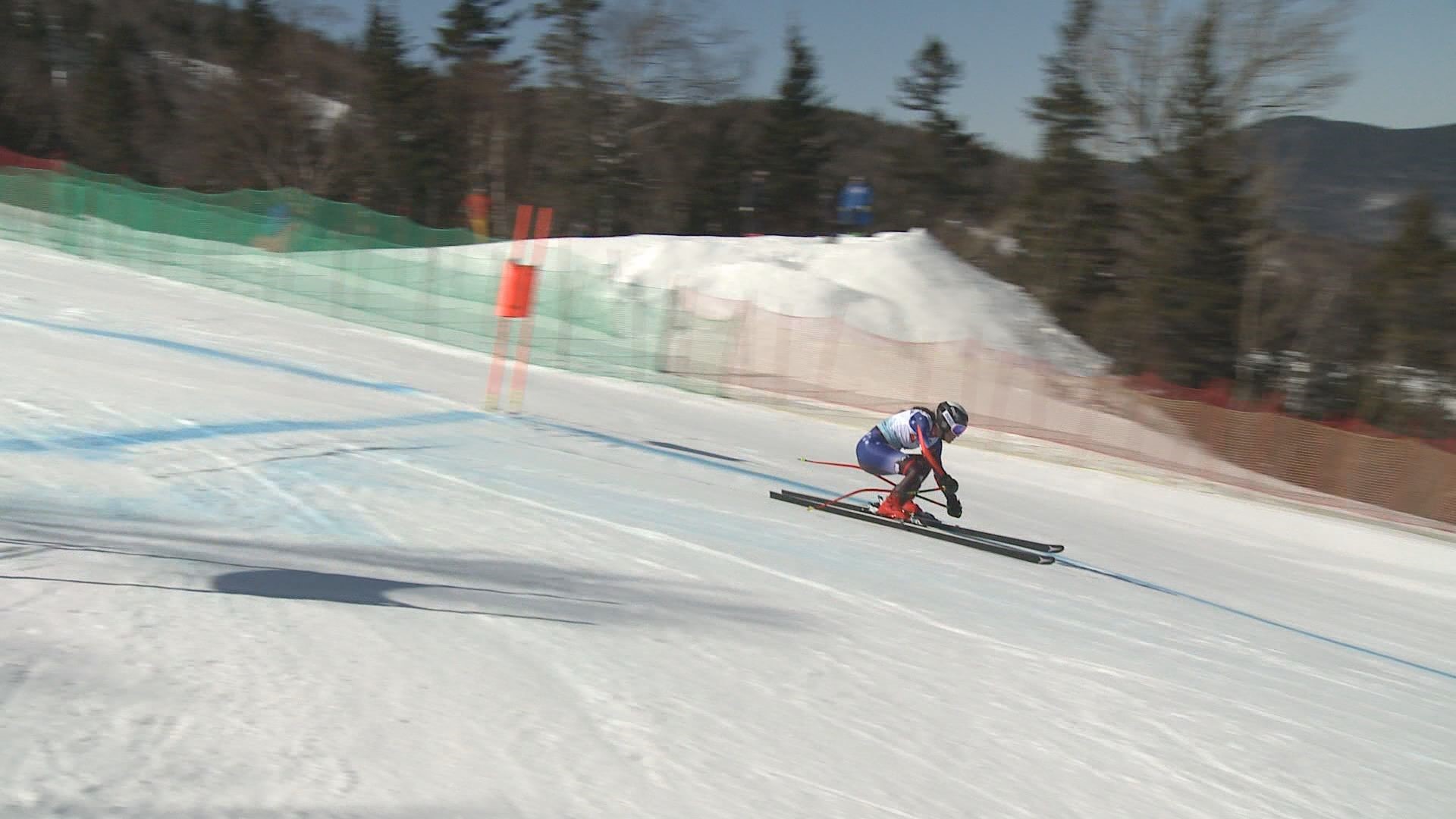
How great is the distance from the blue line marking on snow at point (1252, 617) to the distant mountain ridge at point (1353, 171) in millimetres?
32261

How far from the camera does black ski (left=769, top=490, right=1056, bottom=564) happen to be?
10984mm

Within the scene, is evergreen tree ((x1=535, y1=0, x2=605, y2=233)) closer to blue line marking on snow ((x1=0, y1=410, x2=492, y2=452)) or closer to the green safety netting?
the green safety netting

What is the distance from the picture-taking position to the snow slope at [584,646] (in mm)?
4422

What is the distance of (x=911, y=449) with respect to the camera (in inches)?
445

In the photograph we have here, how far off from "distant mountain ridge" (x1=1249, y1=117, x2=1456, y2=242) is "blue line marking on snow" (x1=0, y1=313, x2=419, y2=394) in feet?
107

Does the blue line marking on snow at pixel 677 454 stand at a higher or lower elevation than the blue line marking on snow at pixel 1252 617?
higher

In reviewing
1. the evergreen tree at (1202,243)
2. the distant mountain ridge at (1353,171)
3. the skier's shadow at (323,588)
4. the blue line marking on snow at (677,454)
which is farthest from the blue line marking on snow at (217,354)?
the distant mountain ridge at (1353,171)

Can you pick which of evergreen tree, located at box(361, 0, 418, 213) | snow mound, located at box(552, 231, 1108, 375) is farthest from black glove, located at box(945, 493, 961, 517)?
evergreen tree, located at box(361, 0, 418, 213)

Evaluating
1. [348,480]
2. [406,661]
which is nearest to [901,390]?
[348,480]

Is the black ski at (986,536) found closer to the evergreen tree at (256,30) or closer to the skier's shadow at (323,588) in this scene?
the skier's shadow at (323,588)

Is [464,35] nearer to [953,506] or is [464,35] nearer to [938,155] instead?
[938,155]

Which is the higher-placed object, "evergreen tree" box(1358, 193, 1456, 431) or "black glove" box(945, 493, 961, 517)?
"evergreen tree" box(1358, 193, 1456, 431)

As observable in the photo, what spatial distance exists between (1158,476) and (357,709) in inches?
693

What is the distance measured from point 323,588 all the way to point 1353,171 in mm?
93571
